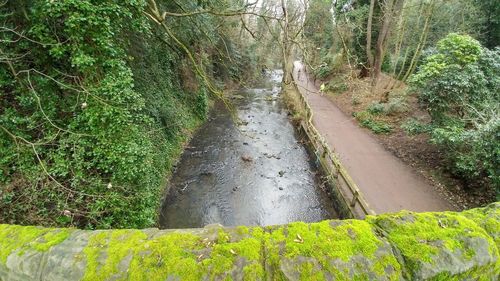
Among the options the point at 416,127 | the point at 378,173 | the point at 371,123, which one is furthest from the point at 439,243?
the point at 371,123

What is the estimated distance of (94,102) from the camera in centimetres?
510

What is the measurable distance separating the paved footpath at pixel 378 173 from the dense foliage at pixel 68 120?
4.18 meters

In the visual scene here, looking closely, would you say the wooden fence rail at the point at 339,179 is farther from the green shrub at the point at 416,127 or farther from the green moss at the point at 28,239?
the green moss at the point at 28,239

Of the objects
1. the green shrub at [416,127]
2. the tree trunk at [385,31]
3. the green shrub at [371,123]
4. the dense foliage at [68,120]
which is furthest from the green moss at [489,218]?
the tree trunk at [385,31]

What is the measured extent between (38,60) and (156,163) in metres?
4.43

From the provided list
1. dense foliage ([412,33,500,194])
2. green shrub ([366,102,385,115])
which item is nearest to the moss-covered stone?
dense foliage ([412,33,500,194])

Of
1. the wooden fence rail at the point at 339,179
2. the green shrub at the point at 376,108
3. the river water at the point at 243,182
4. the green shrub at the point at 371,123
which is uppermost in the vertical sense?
the green shrub at the point at 376,108

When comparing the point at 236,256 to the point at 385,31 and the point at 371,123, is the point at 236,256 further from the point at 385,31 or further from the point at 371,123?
the point at 385,31

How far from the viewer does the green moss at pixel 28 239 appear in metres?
2.09

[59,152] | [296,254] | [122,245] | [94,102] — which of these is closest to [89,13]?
[94,102]

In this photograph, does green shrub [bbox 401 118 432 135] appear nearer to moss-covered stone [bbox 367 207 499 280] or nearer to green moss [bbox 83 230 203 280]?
moss-covered stone [bbox 367 207 499 280]

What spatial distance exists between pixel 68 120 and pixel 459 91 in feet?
38.9

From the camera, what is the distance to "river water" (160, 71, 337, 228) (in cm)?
822

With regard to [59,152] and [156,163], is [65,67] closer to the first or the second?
[59,152]
